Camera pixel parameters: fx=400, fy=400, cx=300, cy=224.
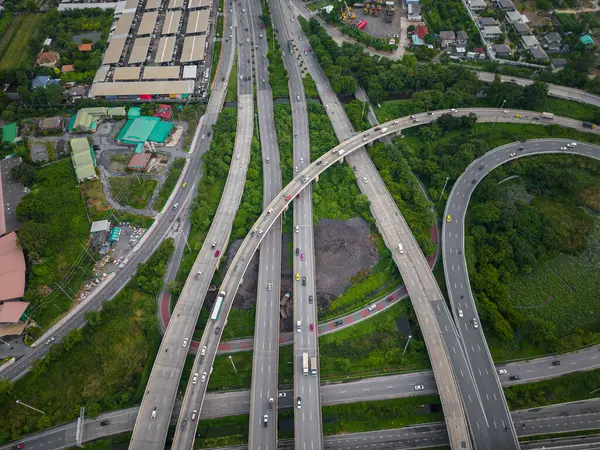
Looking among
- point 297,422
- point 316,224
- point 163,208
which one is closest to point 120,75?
point 163,208

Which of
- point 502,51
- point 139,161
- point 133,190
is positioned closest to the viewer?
point 133,190

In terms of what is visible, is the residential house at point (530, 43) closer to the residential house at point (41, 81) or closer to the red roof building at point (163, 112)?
the red roof building at point (163, 112)

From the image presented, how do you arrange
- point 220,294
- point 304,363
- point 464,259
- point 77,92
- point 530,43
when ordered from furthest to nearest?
point 530,43
point 77,92
point 464,259
point 220,294
point 304,363

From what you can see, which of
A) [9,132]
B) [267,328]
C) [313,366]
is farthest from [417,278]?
[9,132]

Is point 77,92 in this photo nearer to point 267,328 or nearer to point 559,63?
point 267,328

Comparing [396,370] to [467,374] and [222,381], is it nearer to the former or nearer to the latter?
[467,374]

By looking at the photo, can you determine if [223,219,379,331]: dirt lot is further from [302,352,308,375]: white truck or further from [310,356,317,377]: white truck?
[310,356,317,377]: white truck

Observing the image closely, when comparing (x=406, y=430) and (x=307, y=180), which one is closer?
(x=406, y=430)
